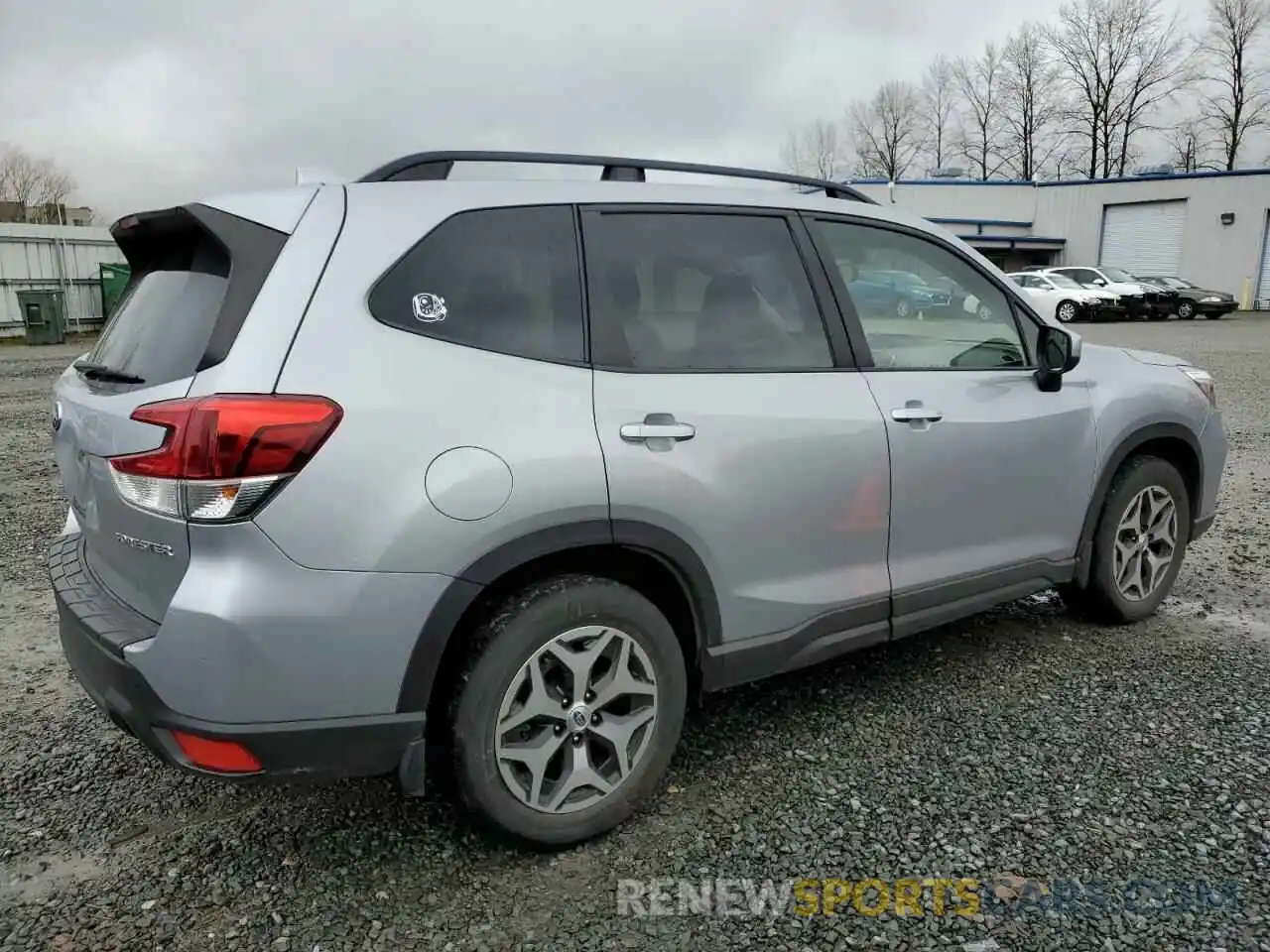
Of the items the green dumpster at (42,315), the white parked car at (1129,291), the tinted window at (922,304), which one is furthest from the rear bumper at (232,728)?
the white parked car at (1129,291)

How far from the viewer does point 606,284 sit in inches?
108

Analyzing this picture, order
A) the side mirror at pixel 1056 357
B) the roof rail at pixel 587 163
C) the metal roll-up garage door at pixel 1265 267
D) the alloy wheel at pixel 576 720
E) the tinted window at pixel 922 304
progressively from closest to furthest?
the alloy wheel at pixel 576 720, the roof rail at pixel 587 163, the tinted window at pixel 922 304, the side mirror at pixel 1056 357, the metal roll-up garage door at pixel 1265 267

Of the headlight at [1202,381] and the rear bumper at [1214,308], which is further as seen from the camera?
the rear bumper at [1214,308]

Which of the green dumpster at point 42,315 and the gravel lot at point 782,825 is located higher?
the green dumpster at point 42,315

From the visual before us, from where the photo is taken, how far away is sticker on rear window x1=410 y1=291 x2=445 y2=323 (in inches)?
95.0

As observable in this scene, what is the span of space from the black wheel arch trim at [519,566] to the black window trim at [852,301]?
38.8 inches

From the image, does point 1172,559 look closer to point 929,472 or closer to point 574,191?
point 929,472

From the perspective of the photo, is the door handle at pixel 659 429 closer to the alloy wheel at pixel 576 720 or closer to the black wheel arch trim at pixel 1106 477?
the alloy wheel at pixel 576 720

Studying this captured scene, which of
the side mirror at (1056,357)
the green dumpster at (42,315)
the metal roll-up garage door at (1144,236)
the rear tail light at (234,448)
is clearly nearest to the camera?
the rear tail light at (234,448)

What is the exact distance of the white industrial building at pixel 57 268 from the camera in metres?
22.1

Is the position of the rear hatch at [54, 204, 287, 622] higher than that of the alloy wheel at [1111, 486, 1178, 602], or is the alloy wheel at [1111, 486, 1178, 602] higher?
the rear hatch at [54, 204, 287, 622]

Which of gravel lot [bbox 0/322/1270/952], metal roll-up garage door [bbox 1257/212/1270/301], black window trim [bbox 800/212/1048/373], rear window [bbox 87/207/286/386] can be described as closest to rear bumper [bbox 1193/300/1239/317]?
metal roll-up garage door [bbox 1257/212/1270/301]

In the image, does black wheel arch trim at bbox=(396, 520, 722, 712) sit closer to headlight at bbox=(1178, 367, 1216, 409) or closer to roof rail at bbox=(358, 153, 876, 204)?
roof rail at bbox=(358, 153, 876, 204)

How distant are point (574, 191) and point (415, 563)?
47.9 inches
